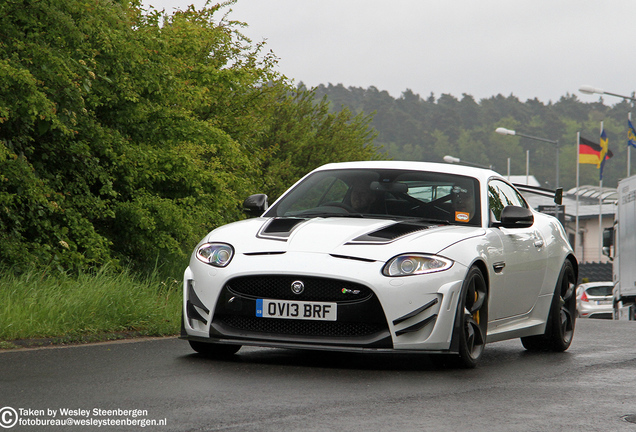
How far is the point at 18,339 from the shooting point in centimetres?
841

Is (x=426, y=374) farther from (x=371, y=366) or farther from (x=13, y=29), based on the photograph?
(x=13, y=29)

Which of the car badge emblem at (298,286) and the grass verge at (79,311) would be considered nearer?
the car badge emblem at (298,286)

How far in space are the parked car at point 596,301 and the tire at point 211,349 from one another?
31938mm

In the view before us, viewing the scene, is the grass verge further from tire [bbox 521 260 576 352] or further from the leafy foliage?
tire [bbox 521 260 576 352]

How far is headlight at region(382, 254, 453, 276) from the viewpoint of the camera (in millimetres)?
6926

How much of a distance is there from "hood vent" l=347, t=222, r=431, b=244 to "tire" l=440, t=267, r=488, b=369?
521 millimetres

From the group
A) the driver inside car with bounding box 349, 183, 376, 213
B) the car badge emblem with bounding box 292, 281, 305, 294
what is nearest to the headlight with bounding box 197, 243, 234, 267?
the car badge emblem with bounding box 292, 281, 305, 294

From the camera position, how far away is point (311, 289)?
272 inches

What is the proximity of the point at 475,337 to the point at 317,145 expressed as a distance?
3109 cm

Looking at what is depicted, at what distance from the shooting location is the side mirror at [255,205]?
8.50m

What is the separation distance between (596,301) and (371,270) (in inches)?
1301

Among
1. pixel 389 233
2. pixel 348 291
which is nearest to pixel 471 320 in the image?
pixel 389 233

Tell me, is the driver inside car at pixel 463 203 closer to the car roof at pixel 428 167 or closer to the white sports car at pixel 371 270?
the white sports car at pixel 371 270

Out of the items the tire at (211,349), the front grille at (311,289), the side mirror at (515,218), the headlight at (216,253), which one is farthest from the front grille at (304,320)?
the side mirror at (515,218)
